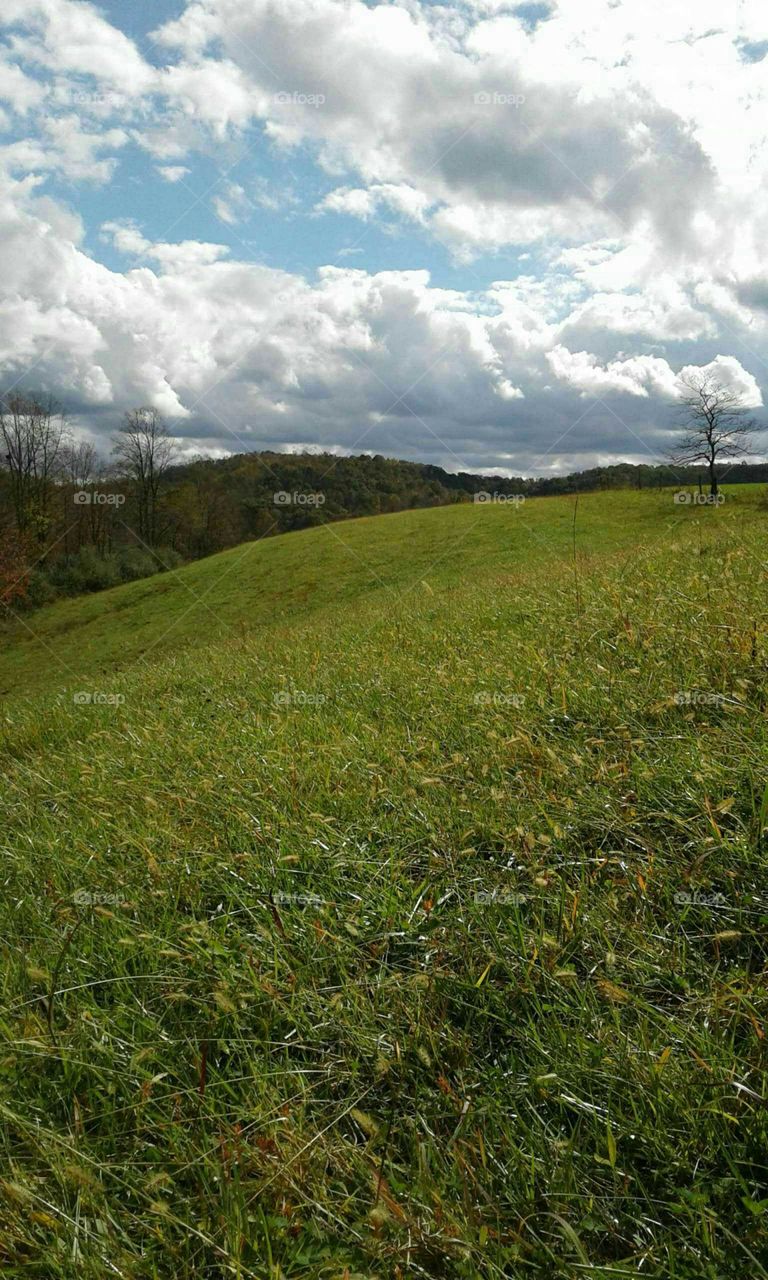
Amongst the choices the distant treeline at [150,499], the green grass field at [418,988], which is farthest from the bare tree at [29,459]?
the green grass field at [418,988]

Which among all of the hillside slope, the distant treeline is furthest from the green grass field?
the distant treeline

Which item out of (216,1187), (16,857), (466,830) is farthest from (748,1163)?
(16,857)

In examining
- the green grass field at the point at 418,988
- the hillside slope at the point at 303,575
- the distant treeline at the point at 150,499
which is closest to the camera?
the green grass field at the point at 418,988

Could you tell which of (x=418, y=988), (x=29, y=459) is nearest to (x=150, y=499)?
(x=29, y=459)

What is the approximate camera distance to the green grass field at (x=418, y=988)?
1.94m

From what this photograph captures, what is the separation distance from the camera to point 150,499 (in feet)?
208

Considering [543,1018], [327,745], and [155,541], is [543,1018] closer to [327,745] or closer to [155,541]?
[327,745]

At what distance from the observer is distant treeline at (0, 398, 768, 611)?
53.1 metres

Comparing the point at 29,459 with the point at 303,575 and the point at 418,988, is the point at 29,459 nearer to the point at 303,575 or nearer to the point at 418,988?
the point at 303,575

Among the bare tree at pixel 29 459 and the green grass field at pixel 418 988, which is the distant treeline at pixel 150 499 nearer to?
the bare tree at pixel 29 459

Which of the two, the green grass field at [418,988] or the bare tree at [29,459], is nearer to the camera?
the green grass field at [418,988]

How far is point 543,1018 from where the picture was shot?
7.91 feet

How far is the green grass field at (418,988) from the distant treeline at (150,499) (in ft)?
126

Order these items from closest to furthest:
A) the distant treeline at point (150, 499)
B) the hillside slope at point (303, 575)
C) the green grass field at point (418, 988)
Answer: the green grass field at point (418, 988) → the hillside slope at point (303, 575) → the distant treeline at point (150, 499)
